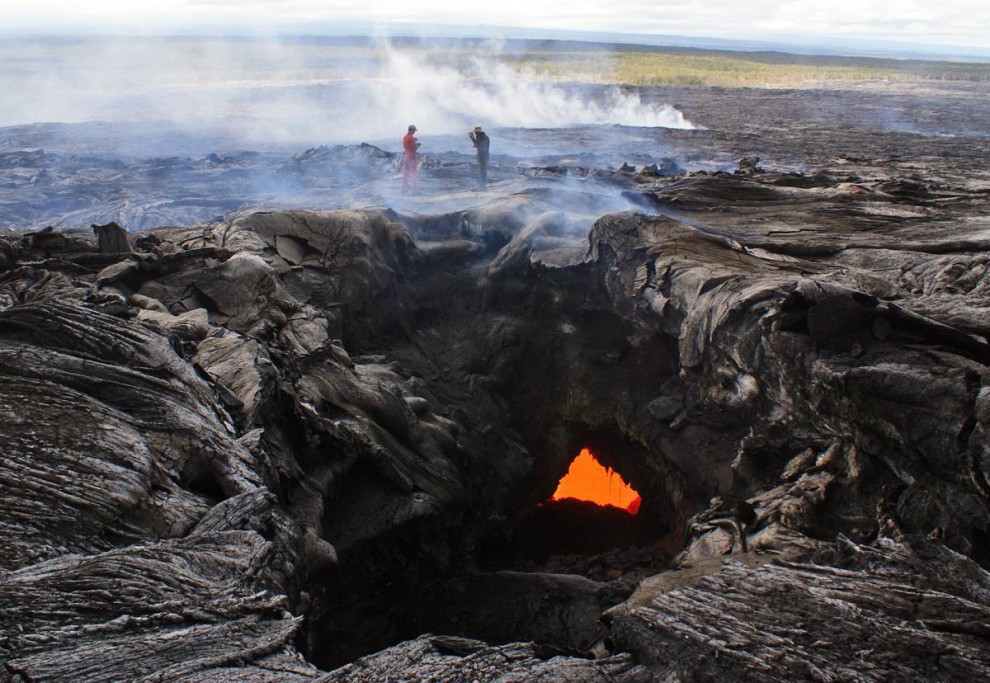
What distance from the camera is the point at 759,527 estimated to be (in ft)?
26.0

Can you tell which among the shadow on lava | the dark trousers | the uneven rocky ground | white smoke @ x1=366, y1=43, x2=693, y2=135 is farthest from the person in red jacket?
white smoke @ x1=366, y1=43, x2=693, y2=135

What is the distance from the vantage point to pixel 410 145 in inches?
800

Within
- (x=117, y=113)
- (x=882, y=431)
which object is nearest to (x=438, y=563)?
(x=882, y=431)

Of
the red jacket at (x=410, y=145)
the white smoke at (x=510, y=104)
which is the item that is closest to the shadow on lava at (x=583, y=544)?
the red jacket at (x=410, y=145)

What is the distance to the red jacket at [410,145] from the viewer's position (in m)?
20.1

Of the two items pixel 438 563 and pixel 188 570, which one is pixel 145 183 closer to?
pixel 438 563

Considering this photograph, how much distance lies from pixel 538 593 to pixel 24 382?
24.5 feet

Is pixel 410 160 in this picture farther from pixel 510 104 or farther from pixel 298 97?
pixel 298 97

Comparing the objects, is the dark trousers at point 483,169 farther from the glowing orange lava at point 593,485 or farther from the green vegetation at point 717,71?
the green vegetation at point 717,71

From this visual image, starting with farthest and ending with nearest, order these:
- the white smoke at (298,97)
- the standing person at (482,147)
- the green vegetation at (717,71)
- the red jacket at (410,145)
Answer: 1. the green vegetation at (717,71)
2. the white smoke at (298,97)
3. the standing person at (482,147)
4. the red jacket at (410,145)

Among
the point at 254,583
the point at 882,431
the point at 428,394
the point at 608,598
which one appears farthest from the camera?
the point at 428,394

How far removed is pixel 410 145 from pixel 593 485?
448 inches

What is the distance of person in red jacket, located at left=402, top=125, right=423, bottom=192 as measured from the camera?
66.1 ft

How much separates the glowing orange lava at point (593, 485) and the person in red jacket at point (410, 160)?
418 inches
